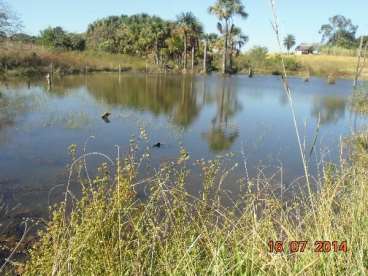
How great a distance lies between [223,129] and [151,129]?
2779 millimetres

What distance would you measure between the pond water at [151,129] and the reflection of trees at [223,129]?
3 cm

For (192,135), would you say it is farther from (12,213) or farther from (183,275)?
(183,275)

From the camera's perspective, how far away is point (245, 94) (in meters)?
30.8

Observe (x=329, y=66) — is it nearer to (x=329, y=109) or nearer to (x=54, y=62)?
(x=54, y=62)

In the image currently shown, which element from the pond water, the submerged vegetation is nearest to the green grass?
the submerged vegetation

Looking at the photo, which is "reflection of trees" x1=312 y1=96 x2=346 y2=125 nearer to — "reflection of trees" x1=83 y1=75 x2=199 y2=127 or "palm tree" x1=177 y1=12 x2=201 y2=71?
"reflection of trees" x1=83 y1=75 x2=199 y2=127

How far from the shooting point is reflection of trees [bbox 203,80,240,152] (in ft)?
43.7

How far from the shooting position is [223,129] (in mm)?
16219

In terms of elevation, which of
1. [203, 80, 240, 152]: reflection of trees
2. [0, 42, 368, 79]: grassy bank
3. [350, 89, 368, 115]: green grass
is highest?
[0, 42, 368, 79]: grassy bank

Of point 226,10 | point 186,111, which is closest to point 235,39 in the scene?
point 226,10

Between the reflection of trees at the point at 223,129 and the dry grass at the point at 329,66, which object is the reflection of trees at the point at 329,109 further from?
the dry grass at the point at 329,66
